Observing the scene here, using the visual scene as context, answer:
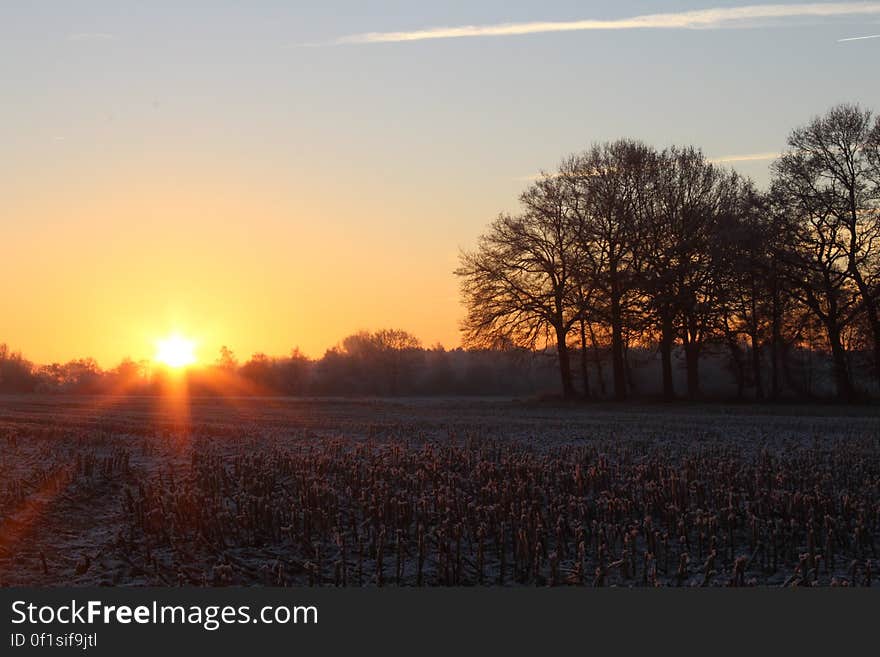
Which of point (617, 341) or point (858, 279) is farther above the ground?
point (858, 279)

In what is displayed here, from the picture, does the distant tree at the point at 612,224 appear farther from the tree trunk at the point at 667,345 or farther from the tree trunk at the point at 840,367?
the tree trunk at the point at 840,367

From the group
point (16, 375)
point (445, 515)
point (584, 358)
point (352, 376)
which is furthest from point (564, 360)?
point (16, 375)

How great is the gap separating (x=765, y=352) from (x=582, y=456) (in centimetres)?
3990

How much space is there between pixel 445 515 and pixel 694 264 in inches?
1363

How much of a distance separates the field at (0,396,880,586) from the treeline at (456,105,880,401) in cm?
2286

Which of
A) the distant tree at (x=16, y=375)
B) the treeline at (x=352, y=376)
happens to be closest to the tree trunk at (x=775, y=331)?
the treeline at (x=352, y=376)

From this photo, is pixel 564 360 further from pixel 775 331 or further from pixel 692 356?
pixel 775 331

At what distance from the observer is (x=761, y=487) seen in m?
14.7

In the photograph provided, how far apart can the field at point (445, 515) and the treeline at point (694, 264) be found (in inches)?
900

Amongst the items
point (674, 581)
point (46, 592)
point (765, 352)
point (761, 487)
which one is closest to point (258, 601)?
point (46, 592)

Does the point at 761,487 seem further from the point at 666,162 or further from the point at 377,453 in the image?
the point at 666,162

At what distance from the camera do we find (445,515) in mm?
12781

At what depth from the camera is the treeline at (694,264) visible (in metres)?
42.1

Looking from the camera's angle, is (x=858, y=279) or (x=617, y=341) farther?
(x=617, y=341)
